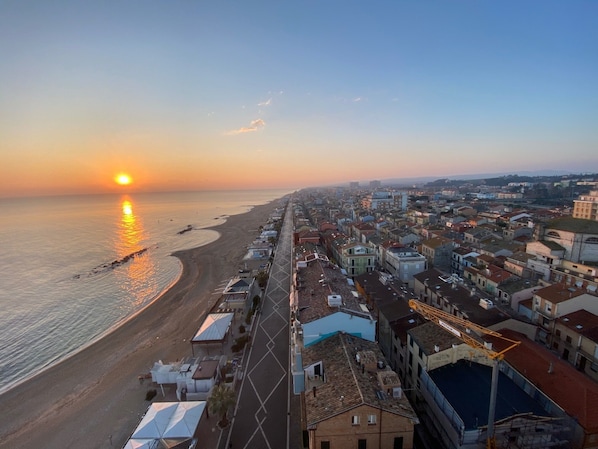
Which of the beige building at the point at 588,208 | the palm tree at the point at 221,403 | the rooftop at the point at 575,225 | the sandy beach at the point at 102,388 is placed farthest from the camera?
the beige building at the point at 588,208

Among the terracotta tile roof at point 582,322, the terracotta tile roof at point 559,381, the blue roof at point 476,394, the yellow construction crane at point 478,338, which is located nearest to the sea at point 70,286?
the blue roof at point 476,394

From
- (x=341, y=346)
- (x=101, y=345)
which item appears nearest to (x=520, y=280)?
(x=341, y=346)

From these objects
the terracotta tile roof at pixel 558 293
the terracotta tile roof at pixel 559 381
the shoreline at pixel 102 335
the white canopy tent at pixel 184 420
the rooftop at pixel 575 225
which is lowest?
the shoreline at pixel 102 335

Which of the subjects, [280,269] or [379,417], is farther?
[280,269]

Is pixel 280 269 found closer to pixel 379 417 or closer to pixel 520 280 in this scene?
pixel 520 280

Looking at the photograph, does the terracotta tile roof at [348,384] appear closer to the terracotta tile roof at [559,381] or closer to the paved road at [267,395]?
the paved road at [267,395]

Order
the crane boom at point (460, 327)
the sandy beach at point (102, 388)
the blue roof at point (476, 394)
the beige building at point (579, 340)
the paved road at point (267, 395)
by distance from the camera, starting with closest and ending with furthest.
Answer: the blue roof at point (476, 394), the paved road at point (267, 395), the crane boom at point (460, 327), the sandy beach at point (102, 388), the beige building at point (579, 340)

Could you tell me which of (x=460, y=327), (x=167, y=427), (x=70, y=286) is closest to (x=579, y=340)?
(x=460, y=327)
